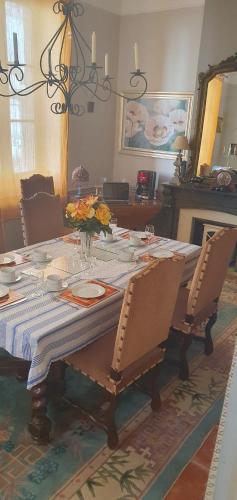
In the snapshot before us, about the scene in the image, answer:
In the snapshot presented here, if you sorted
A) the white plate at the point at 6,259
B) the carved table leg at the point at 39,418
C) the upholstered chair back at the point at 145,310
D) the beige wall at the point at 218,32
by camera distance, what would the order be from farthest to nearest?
the beige wall at the point at 218,32
the white plate at the point at 6,259
the carved table leg at the point at 39,418
the upholstered chair back at the point at 145,310

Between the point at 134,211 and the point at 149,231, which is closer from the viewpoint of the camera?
the point at 149,231

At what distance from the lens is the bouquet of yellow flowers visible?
2.09 m

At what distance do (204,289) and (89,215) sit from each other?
79cm

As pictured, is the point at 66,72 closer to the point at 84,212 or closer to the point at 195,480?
the point at 84,212

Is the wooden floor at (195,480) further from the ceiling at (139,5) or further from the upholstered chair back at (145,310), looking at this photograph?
the ceiling at (139,5)

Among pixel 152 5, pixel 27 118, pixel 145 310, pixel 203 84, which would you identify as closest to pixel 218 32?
pixel 203 84

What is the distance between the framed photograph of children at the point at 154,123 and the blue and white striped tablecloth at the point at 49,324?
2.61 metres

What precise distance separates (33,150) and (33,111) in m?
0.36

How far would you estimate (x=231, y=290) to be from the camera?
147 inches

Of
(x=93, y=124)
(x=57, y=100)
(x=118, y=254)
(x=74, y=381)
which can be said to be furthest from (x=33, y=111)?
(x=74, y=381)

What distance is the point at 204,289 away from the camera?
2217mm

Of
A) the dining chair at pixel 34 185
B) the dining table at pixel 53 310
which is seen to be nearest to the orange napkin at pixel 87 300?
the dining table at pixel 53 310

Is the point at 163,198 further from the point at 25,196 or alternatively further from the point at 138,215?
the point at 25,196

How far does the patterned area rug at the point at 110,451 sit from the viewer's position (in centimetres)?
164
